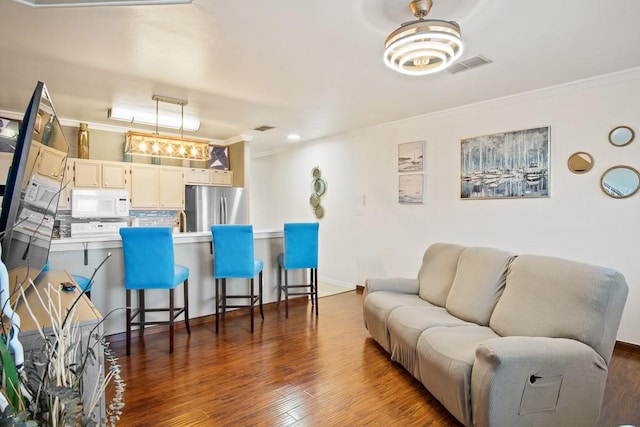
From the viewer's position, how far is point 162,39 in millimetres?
2494

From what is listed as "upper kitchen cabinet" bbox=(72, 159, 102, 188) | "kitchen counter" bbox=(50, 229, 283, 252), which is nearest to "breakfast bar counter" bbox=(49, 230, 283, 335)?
"kitchen counter" bbox=(50, 229, 283, 252)

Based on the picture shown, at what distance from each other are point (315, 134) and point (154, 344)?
12.9 feet

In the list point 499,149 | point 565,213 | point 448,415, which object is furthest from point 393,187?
point 448,415

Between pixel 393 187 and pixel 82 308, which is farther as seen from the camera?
pixel 393 187

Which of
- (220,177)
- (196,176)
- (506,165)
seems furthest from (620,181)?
(196,176)

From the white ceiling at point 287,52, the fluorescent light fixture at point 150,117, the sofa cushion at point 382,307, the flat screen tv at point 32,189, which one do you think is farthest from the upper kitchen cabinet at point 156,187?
the sofa cushion at point 382,307

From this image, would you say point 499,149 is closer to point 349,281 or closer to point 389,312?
point 389,312

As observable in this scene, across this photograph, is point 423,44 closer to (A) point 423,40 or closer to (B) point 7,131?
(A) point 423,40

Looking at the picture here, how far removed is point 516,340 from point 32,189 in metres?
2.38

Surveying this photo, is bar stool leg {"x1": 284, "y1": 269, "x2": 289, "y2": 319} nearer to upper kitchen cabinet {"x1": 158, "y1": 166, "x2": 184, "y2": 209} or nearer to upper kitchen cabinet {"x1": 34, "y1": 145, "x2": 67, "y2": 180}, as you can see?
upper kitchen cabinet {"x1": 158, "y1": 166, "x2": 184, "y2": 209}

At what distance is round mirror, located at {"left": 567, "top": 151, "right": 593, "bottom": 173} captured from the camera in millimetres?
3302

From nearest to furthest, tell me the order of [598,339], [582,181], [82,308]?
1. [82,308]
2. [598,339]
3. [582,181]

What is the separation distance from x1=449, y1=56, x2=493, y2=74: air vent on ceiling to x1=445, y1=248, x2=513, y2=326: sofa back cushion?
1601 millimetres

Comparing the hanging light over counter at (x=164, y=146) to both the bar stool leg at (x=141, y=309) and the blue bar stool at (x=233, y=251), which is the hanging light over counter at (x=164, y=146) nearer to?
the blue bar stool at (x=233, y=251)
